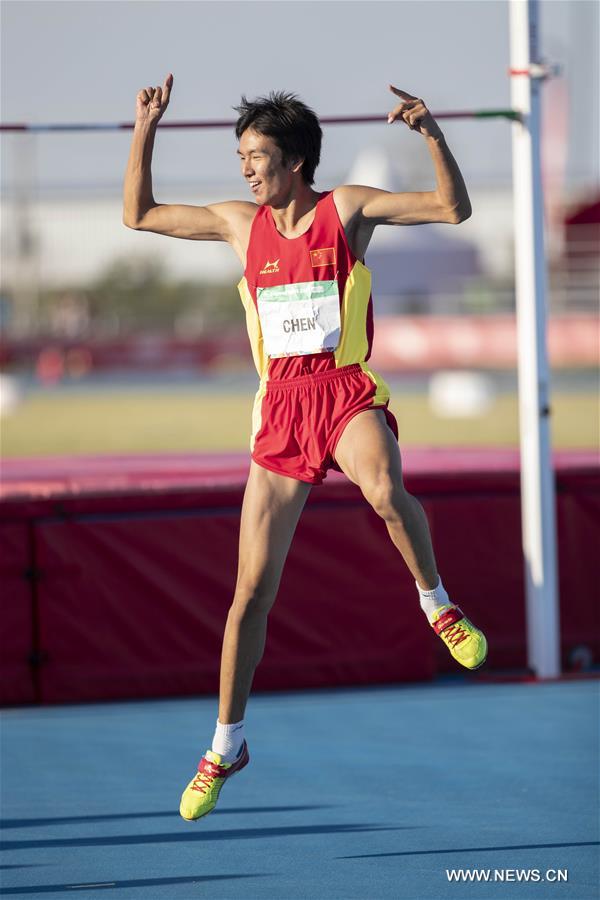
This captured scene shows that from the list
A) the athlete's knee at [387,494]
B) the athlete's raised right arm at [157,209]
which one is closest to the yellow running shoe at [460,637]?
the athlete's knee at [387,494]

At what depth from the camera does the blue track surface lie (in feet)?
12.7

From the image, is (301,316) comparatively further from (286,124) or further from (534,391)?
(534,391)

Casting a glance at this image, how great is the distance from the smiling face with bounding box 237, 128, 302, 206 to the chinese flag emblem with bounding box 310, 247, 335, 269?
0.20 meters

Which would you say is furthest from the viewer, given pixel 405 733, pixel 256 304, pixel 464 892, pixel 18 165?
pixel 18 165

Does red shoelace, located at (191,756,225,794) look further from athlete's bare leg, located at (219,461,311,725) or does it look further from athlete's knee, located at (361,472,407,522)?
athlete's knee, located at (361,472,407,522)

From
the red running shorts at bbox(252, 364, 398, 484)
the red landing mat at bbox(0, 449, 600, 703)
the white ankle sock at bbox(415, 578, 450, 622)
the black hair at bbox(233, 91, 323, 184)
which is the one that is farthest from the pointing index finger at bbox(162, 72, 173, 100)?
the red landing mat at bbox(0, 449, 600, 703)

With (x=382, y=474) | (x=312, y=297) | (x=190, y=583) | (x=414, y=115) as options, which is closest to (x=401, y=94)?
(x=414, y=115)

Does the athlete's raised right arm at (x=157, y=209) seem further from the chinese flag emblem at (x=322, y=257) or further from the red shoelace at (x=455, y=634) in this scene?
the red shoelace at (x=455, y=634)

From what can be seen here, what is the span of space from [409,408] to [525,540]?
14841mm

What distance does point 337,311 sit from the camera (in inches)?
151

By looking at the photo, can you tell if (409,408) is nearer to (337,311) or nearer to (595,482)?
(595,482)

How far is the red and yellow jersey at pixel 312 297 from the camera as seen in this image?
384 cm

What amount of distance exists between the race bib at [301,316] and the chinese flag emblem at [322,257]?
6cm

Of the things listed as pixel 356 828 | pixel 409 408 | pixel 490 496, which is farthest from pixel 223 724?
pixel 409 408
